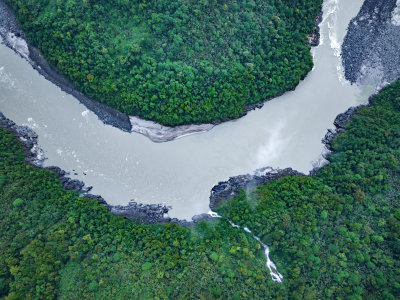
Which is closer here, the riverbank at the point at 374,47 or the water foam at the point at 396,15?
the riverbank at the point at 374,47

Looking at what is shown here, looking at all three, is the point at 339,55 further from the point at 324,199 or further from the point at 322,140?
the point at 324,199

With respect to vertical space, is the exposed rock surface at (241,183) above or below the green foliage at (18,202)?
below

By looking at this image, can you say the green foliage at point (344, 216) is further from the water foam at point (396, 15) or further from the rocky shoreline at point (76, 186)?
the water foam at point (396, 15)

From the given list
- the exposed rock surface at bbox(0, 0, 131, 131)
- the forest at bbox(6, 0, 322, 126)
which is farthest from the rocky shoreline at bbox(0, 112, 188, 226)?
the forest at bbox(6, 0, 322, 126)

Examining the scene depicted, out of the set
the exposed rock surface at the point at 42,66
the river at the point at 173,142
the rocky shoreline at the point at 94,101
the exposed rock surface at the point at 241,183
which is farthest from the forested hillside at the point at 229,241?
the rocky shoreline at the point at 94,101

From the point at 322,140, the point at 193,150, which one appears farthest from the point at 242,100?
the point at 322,140

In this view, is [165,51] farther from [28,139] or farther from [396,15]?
[396,15]

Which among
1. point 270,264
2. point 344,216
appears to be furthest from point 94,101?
point 344,216
